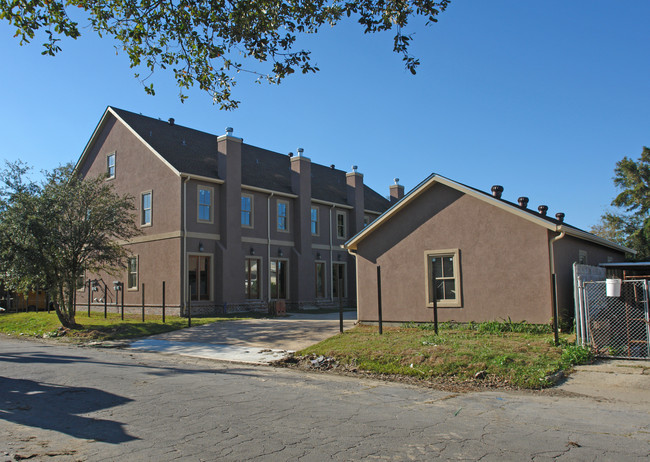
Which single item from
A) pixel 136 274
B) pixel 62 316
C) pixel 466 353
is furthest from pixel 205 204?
pixel 466 353

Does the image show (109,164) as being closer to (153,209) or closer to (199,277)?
(153,209)

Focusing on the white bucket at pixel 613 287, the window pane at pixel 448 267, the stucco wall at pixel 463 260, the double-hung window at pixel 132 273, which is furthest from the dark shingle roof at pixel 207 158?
the white bucket at pixel 613 287

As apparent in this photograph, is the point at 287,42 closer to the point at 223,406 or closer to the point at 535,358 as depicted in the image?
the point at 223,406

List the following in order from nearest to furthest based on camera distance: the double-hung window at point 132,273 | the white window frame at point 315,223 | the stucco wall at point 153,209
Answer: the stucco wall at point 153,209 → the double-hung window at point 132,273 → the white window frame at point 315,223

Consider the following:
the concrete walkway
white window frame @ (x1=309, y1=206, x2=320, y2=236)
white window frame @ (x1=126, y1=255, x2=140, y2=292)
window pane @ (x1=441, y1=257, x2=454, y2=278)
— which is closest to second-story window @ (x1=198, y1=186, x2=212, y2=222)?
white window frame @ (x1=126, y1=255, x2=140, y2=292)

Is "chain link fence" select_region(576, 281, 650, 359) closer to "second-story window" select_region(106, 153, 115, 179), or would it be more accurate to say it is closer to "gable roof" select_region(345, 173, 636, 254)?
"gable roof" select_region(345, 173, 636, 254)

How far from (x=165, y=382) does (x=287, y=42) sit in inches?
266

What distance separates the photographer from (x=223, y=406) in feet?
24.3

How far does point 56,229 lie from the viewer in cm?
1905

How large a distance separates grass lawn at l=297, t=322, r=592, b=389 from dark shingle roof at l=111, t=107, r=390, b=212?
14007 mm

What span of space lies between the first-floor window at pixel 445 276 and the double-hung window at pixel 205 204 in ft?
40.0

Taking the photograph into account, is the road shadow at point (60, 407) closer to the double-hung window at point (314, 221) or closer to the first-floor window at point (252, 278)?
the first-floor window at point (252, 278)

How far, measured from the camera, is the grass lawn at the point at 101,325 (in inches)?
719

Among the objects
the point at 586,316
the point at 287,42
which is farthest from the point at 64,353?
the point at 586,316
